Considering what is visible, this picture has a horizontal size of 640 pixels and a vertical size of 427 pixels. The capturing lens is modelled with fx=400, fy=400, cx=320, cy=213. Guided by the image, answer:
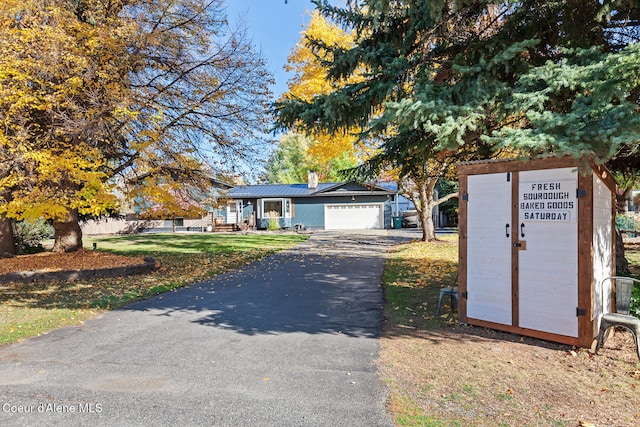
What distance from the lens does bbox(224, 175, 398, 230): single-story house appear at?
33594 mm

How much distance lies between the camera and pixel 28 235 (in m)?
17.3

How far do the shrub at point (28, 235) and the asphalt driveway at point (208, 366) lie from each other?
1266 centimetres

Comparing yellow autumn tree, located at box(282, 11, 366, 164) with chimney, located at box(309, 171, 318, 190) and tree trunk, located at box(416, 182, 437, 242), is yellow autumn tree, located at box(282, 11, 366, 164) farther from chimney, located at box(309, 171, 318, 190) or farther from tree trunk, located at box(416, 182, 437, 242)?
chimney, located at box(309, 171, 318, 190)

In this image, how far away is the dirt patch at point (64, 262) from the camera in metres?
10.8

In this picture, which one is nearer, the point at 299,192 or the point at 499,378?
the point at 499,378

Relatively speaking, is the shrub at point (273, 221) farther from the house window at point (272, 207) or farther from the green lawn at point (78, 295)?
the green lawn at point (78, 295)

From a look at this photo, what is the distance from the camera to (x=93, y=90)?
396 inches

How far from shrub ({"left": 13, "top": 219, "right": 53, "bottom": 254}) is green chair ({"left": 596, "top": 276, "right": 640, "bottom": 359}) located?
1923cm

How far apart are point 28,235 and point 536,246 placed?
19661mm

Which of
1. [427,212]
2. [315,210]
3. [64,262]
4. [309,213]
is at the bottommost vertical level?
[64,262]

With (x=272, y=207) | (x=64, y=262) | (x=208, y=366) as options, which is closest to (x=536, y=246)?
(x=208, y=366)

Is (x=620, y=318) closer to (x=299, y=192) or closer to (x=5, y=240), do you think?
(x=5, y=240)

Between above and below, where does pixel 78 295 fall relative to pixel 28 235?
below

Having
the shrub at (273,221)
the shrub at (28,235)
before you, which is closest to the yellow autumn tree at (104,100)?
the shrub at (28,235)
